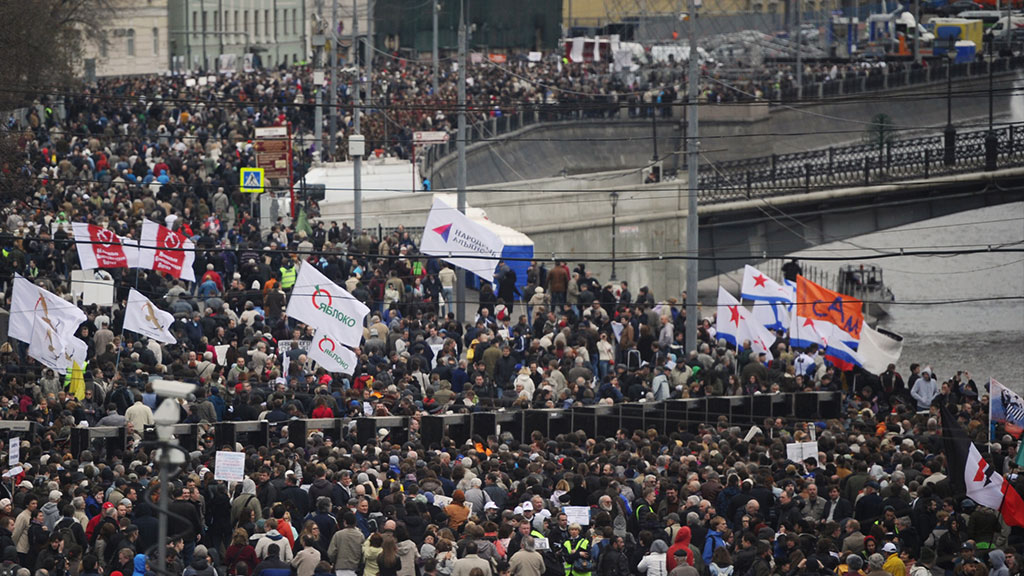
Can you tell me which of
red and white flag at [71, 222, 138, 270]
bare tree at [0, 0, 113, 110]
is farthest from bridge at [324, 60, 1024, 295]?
red and white flag at [71, 222, 138, 270]

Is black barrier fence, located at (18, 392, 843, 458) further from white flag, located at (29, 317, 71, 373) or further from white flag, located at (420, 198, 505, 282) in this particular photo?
white flag, located at (420, 198, 505, 282)

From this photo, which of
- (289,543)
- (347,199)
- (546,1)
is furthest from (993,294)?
(546,1)

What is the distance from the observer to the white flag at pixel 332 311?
2336cm

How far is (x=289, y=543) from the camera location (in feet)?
53.6

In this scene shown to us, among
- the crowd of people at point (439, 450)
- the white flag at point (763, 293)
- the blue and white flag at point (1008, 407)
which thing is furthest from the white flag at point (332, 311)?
the blue and white flag at point (1008, 407)

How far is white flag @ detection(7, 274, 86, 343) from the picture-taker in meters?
22.3

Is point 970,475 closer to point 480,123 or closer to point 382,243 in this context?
point 382,243

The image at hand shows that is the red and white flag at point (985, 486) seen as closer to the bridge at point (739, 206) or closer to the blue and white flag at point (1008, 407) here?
the blue and white flag at point (1008, 407)

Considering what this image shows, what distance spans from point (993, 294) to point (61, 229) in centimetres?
3321

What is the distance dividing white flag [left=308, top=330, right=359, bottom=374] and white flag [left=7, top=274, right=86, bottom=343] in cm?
301

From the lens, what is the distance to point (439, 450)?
20109 millimetres

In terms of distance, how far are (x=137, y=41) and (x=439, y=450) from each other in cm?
8202

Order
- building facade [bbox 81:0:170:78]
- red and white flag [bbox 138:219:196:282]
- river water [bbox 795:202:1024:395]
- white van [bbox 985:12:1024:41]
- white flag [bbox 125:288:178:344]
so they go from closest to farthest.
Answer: white flag [bbox 125:288:178:344] < red and white flag [bbox 138:219:196:282] < river water [bbox 795:202:1024:395] < white van [bbox 985:12:1024:41] < building facade [bbox 81:0:170:78]

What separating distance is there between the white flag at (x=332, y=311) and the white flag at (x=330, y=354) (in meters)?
0.10
